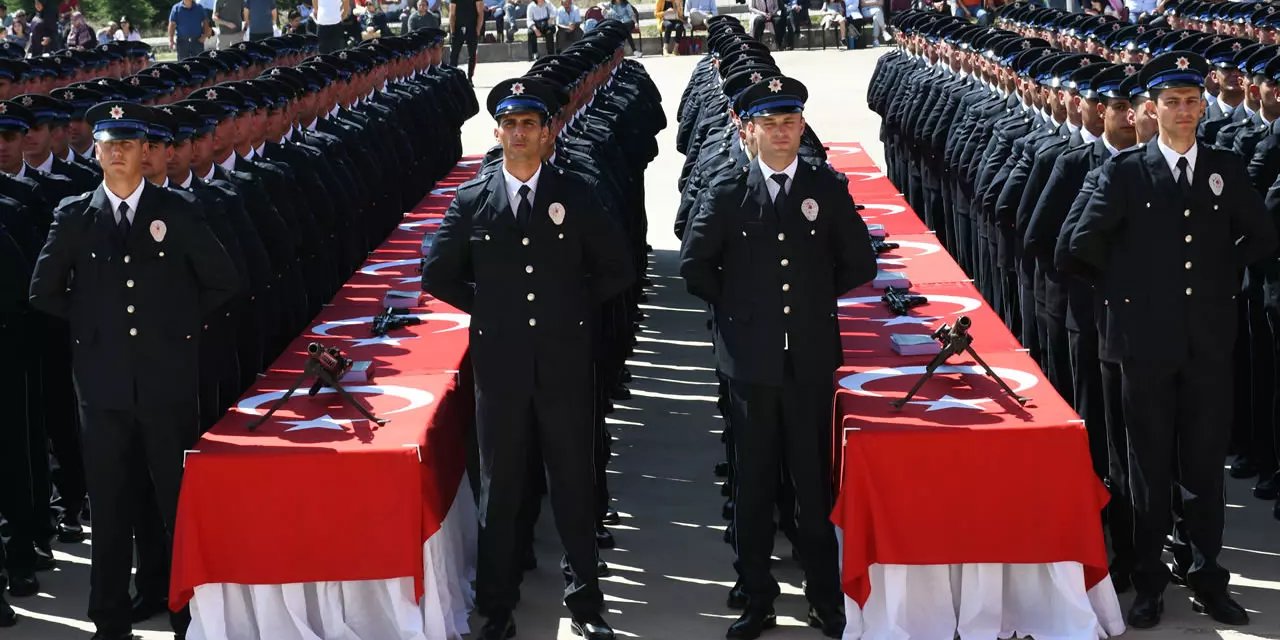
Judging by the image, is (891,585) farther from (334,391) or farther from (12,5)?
(12,5)

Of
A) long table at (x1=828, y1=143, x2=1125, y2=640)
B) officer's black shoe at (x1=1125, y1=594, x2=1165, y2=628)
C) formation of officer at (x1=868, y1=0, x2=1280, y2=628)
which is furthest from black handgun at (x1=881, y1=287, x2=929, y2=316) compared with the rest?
officer's black shoe at (x1=1125, y1=594, x2=1165, y2=628)

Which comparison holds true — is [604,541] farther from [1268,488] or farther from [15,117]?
[15,117]

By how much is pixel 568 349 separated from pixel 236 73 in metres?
7.95

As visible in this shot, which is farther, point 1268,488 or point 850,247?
point 1268,488

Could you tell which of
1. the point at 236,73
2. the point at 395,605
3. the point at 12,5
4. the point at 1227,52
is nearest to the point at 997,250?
the point at 1227,52

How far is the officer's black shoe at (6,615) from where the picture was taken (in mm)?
7125

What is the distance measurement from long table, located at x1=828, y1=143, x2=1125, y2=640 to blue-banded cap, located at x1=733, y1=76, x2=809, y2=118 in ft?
3.76

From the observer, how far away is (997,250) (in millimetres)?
9984

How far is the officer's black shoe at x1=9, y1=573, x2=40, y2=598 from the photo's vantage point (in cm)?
754

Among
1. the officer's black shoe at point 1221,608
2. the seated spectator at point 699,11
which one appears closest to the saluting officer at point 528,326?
the officer's black shoe at point 1221,608

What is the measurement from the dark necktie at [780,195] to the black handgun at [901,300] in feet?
5.48

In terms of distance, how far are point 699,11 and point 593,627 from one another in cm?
2832

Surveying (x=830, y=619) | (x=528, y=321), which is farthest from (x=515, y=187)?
(x=830, y=619)

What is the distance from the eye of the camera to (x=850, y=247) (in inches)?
268
